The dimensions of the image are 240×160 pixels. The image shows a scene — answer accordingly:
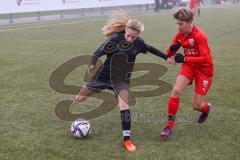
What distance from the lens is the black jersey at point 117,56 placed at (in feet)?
17.7

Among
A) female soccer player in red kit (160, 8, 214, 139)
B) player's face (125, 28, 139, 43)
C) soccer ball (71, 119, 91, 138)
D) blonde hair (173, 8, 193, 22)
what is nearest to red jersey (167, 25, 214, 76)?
female soccer player in red kit (160, 8, 214, 139)

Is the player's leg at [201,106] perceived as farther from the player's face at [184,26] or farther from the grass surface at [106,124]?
the player's face at [184,26]

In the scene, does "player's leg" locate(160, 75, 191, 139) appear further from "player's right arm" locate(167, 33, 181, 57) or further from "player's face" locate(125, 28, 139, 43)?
"player's face" locate(125, 28, 139, 43)

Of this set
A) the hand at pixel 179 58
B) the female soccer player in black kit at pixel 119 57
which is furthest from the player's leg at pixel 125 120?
the hand at pixel 179 58

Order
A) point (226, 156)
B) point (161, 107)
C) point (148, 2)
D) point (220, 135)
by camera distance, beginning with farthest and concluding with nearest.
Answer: point (148, 2) < point (161, 107) < point (220, 135) < point (226, 156)

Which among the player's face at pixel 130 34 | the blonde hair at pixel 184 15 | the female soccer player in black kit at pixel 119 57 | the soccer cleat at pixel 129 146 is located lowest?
the soccer cleat at pixel 129 146

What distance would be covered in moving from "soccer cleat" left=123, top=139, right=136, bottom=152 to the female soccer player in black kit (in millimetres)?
18

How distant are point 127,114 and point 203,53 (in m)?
1.26

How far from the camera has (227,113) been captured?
6.63 m

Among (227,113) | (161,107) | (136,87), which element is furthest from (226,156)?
(136,87)

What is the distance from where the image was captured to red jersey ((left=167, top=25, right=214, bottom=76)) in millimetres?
5500

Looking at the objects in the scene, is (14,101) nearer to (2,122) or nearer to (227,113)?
(2,122)

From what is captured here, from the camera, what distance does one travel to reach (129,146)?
16.7ft

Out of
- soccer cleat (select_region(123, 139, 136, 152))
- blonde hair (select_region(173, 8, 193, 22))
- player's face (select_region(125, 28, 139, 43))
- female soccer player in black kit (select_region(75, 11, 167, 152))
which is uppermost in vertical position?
blonde hair (select_region(173, 8, 193, 22))
